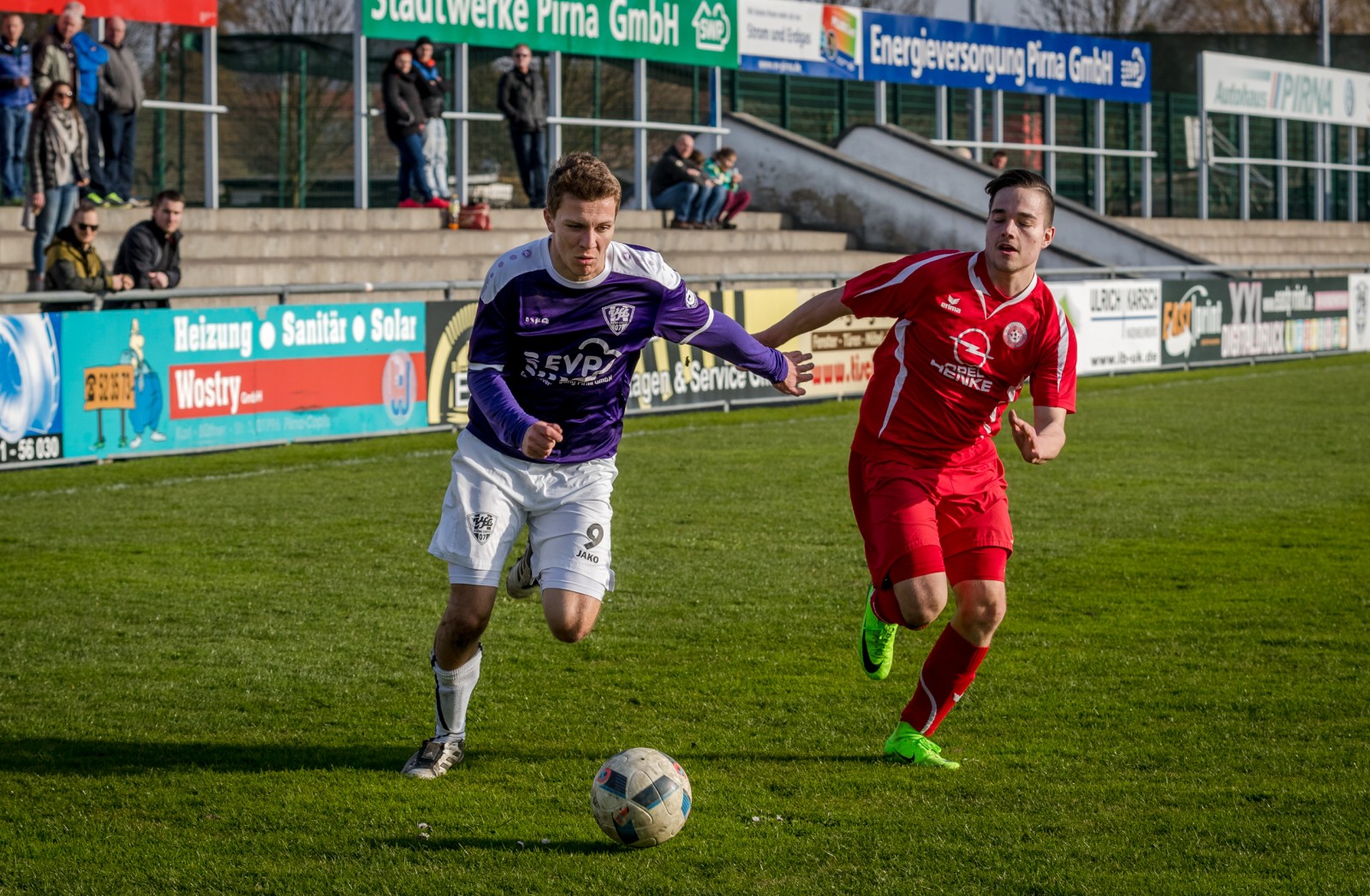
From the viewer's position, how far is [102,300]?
12.7m

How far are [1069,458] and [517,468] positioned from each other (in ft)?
29.5

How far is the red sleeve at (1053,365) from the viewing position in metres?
5.63

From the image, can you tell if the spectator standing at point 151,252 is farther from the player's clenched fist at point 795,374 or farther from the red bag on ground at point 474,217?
the player's clenched fist at point 795,374

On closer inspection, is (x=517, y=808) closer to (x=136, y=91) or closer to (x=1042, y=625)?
(x=1042, y=625)

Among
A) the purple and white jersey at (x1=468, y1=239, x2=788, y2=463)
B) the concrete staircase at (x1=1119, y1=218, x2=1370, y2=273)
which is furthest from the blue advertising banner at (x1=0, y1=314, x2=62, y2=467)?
the concrete staircase at (x1=1119, y1=218, x2=1370, y2=273)

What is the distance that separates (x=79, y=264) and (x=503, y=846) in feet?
31.4

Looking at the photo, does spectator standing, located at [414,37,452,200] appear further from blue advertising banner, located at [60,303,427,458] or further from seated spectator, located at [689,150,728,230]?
blue advertising banner, located at [60,303,427,458]

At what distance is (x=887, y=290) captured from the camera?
576 centimetres

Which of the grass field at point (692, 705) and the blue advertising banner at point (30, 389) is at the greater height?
the blue advertising banner at point (30, 389)

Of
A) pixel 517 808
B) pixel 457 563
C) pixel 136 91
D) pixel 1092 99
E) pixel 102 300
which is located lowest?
pixel 517 808

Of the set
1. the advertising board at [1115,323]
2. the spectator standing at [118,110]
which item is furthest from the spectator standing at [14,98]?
the advertising board at [1115,323]

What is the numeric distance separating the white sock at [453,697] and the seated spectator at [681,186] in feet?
56.8

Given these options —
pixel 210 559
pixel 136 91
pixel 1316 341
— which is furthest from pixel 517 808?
pixel 1316 341

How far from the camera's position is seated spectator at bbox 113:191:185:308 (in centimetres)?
1312
